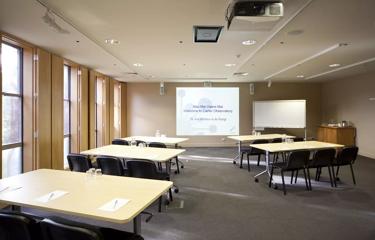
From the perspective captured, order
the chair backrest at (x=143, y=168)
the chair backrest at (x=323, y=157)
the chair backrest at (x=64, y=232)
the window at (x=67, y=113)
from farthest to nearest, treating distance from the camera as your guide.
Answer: the window at (x=67, y=113), the chair backrest at (x=323, y=157), the chair backrest at (x=143, y=168), the chair backrest at (x=64, y=232)

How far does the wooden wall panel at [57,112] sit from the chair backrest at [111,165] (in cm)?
196

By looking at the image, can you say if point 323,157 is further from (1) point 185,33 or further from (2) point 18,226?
(2) point 18,226

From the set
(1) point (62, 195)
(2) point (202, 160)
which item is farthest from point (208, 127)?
(1) point (62, 195)

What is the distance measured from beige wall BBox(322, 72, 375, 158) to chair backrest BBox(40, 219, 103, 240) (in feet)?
28.7

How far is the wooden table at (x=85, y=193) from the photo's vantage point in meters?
1.61

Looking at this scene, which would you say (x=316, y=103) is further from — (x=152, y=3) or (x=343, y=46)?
(x=152, y=3)

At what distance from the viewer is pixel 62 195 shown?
1.92 m

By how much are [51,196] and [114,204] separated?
1.94 feet

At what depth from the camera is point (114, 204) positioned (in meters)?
1.71

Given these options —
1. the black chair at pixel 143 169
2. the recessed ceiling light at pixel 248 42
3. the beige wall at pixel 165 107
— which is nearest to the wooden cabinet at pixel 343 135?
the beige wall at pixel 165 107

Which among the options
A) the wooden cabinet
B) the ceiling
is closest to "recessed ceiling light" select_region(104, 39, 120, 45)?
the ceiling

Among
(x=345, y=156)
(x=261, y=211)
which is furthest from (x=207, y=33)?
(x=345, y=156)

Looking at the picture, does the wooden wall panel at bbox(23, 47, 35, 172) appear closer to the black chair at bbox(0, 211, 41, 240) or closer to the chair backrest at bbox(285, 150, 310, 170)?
the black chair at bbox(0, 211, 41, 240)

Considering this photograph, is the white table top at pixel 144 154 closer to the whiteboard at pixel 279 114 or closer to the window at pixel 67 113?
the window at pixel 67 113
